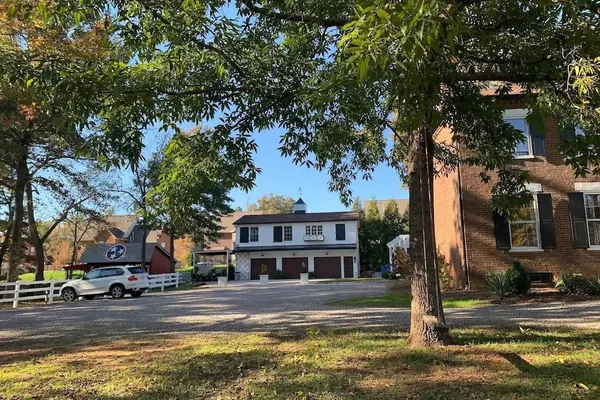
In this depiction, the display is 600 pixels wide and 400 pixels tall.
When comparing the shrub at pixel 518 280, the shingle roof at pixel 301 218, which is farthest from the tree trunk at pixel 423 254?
the shingle roof at pixel 301 218

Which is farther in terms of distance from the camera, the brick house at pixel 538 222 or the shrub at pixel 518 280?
the brick house at pixel 538 222

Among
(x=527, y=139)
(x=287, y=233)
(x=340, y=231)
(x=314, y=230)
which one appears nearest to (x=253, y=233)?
(x=287, y=233)

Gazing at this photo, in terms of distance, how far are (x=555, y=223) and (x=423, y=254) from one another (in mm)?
10996

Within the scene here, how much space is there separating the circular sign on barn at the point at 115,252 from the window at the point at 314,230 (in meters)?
18.2

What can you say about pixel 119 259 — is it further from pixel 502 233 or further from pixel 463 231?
pixel 502 233

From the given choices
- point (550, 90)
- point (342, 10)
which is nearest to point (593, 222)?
point (550, 90)

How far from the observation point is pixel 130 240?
59094mm

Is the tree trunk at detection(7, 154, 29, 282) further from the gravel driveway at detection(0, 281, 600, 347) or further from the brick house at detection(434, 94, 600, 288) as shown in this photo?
the brick house at detection(434, 94, 600, 288)

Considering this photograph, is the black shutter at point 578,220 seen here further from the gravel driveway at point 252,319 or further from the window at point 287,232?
the window at point 287,232

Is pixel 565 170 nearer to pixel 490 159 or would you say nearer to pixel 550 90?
pixel 490 159

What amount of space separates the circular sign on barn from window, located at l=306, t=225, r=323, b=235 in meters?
18.2

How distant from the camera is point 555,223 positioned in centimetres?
1537

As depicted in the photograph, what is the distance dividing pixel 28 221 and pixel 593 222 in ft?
91.1

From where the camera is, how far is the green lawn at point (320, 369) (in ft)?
15.7
